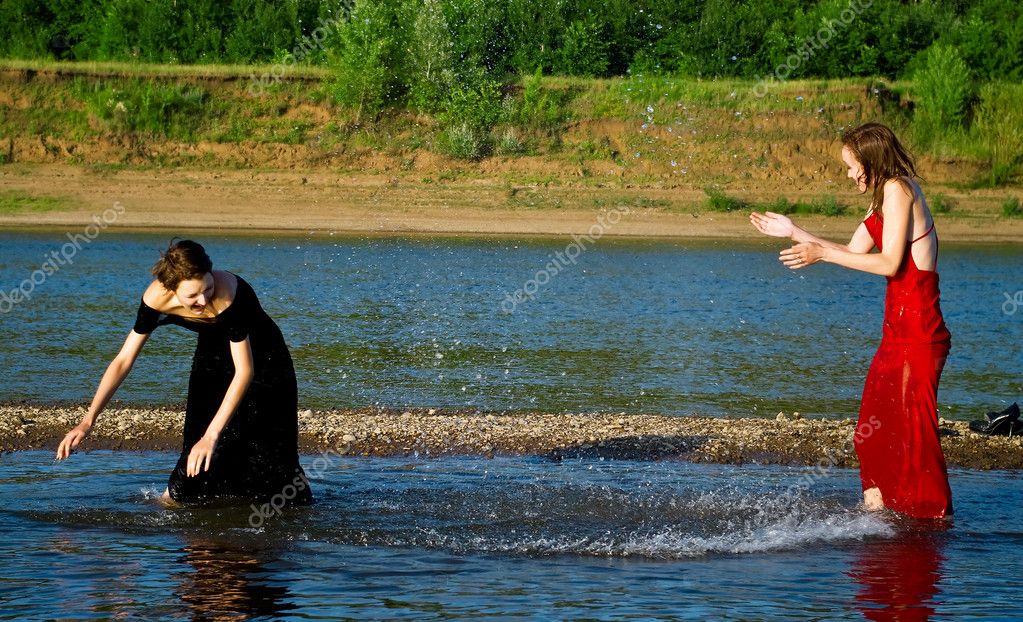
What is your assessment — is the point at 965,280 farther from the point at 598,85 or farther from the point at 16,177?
the point at 16,177

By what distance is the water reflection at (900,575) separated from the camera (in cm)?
628

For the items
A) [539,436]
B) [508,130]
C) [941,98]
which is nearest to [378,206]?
[508,130]

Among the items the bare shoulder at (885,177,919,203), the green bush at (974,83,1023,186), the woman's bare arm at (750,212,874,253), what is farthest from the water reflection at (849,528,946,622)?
the green bush at (974,83,1023,186)

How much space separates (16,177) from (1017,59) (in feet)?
99.0

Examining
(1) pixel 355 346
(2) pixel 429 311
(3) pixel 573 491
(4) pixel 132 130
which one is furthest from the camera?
(4) pixel 132 130

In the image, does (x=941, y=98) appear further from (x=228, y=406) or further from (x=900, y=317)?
(x=228, y=406)

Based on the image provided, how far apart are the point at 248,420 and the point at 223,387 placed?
0.24m

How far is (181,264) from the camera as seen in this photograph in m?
6.26

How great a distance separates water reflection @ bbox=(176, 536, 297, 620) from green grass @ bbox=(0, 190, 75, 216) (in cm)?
2408

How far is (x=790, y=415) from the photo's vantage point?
11234mm

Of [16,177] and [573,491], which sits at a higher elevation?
[16,177]

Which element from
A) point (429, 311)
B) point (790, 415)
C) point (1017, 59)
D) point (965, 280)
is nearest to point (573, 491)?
point (790, 415)

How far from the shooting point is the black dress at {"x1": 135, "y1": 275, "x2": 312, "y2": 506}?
709 cm

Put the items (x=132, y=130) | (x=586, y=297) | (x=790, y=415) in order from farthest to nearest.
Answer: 1. (x=132, y=130)
2. (x=586, y=297)
3. (x=790, y=415)
